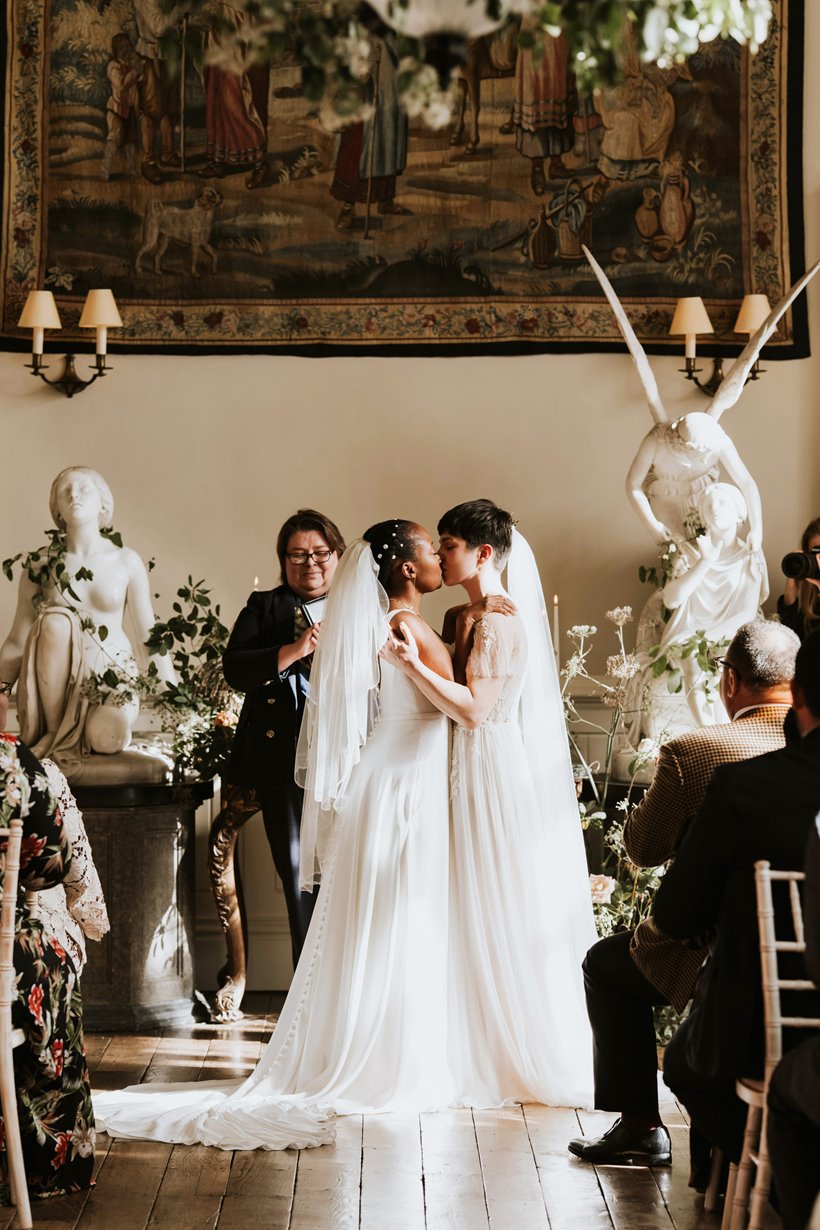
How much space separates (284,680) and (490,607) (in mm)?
950

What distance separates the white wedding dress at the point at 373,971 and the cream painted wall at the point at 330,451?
2.08 metres

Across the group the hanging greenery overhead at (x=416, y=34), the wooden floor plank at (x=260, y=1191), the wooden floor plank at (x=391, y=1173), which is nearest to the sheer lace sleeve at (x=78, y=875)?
the wooden floor plank at (x=260, y=1191)

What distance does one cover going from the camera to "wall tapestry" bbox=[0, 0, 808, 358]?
21.3 ft

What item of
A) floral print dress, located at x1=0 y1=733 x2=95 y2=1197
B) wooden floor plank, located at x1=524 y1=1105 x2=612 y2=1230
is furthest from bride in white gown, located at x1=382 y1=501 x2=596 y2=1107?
floral print dress, located at x1=0 y1=733 x2=95 y2=1197

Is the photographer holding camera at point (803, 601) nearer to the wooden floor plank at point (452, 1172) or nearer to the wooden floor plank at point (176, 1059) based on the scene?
the wooden floor plank at point (452, 1172)

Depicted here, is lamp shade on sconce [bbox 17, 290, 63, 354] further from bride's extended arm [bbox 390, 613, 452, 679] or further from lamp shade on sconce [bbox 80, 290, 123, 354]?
bride's extended arm [bbox 390, 613, 452, 679]

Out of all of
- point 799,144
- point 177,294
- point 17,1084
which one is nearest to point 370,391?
point 177,294

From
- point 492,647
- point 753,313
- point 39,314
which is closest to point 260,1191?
point 492,647

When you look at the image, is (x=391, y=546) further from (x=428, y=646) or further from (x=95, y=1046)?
(x=95, y=1046)

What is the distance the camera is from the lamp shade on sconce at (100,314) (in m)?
6.21

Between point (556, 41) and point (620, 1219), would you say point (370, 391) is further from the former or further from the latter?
point (620, 1219)

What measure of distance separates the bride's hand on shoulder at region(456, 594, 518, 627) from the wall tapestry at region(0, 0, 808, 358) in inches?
87.9

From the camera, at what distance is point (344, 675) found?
441cm

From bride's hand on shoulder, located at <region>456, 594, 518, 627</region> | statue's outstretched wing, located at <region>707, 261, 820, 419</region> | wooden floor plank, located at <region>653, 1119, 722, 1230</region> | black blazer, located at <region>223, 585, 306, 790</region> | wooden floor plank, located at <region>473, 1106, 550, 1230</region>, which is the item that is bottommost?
wooden floor plank, located at <region>653, 1119, 722, 1230</region>
